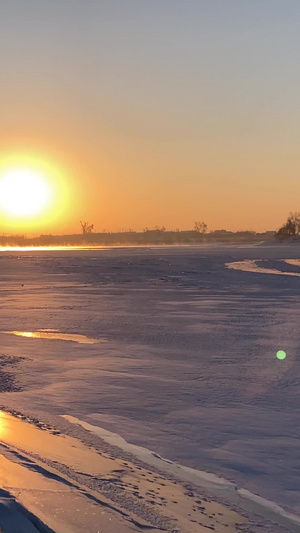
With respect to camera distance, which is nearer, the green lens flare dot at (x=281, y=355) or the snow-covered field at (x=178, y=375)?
the snow-covered field at (x=178, y=375)

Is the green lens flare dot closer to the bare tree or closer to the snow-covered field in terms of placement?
the snow-covered field

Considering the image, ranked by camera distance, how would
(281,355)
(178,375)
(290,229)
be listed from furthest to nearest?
(290,229) → (281,355) → (178,375)

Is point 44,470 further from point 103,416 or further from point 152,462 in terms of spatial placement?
point 103,416

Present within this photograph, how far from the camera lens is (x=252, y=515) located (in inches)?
171

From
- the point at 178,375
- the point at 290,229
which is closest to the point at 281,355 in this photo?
the point at 178,375

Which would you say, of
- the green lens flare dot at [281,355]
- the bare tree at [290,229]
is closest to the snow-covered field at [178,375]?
the green lens flare dot at [281,355]

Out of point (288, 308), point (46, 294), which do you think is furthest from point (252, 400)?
point (46, 294)

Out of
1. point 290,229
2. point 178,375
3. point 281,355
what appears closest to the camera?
point 178,375

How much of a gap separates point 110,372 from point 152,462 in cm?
350

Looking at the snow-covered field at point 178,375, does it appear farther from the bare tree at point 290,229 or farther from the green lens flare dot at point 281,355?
the bare tree at point 290,229

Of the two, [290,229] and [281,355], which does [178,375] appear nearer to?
[281,355]

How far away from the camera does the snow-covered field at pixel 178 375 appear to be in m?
5.70

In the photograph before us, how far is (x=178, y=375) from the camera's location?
8578 millimetres

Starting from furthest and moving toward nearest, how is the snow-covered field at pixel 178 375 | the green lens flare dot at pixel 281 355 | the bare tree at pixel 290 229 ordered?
the bare tree at pixel 290 229
the green lens flare dot at pixel 281 355
the snow-covered field at pixel 178 375
